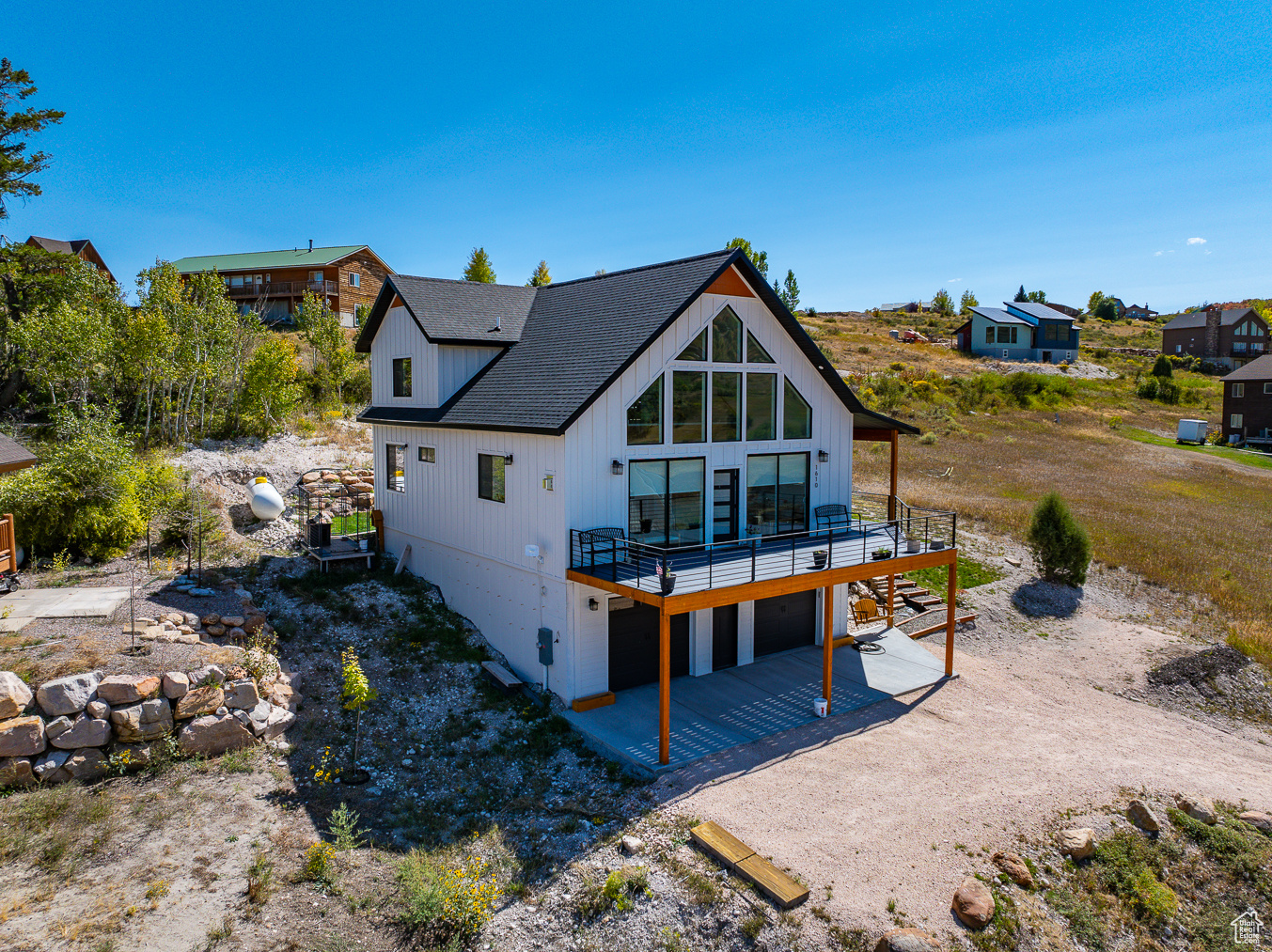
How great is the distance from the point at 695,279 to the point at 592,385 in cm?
325

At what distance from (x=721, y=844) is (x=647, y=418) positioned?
7854mm

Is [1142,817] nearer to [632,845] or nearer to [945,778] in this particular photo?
[945,778]

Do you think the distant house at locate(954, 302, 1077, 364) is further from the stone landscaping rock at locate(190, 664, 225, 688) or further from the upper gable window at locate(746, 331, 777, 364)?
the stone landscaping rock at locate(190, 664, 225, 688)

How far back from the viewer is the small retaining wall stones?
32.1 ft

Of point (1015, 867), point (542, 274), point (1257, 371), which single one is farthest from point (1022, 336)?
point (1015, 867)

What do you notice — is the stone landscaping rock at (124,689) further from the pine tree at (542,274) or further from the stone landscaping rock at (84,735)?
the pine tree at (542,274)

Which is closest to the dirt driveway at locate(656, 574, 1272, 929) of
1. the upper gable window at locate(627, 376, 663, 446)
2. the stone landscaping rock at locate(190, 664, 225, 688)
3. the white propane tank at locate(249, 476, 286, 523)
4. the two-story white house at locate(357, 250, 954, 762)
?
the two-story white house at locate(357, 250, 954, 762)

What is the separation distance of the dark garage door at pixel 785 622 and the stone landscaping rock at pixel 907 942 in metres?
8.55

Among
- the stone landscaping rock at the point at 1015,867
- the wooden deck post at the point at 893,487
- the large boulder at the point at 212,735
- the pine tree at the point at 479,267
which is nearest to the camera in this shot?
the stone landscaping rock at the point at 1015,867

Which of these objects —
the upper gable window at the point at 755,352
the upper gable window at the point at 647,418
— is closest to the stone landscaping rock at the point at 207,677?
the upper gable window at the point at 647,418

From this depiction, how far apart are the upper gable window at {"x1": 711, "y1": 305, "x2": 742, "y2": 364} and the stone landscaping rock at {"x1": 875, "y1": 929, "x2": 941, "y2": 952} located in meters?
10.4

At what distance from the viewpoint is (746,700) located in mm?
14102

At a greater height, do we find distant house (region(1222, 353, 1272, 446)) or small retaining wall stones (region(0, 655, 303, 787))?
distant house (region(1222, 353, 1272, 446))

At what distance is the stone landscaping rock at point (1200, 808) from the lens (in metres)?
10.5
